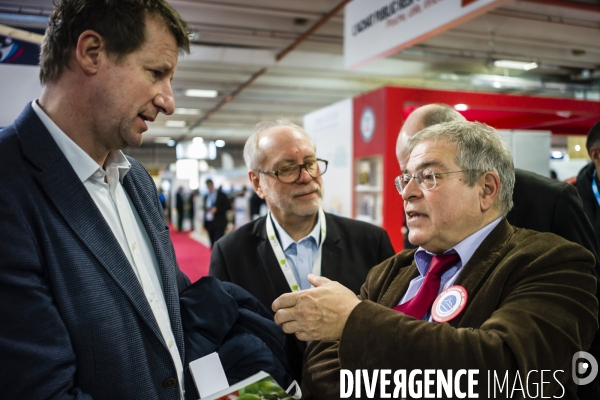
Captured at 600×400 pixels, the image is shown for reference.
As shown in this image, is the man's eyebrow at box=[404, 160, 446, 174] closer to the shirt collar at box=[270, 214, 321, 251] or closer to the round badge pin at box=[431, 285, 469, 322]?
the round badge pin at box=[431, 285, 469, 322]

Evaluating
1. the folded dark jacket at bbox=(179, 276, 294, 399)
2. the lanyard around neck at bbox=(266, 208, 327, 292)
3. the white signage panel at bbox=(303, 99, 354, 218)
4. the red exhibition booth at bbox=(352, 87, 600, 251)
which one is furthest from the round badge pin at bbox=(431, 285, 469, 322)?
the white signage panel at bbox=(303, 99, 354, 218)

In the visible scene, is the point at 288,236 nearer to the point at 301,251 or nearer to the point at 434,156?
the point at 301,251

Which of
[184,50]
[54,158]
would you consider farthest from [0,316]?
[184,50]

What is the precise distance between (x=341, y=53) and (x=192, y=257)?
551 centimetres

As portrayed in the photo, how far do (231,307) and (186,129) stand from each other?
20.1 meters

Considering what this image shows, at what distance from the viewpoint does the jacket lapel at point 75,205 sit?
112 cm

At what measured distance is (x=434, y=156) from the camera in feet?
5.10

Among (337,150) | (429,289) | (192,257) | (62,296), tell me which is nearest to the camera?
(62,296)

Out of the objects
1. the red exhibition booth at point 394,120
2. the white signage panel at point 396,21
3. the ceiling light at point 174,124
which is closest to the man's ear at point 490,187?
the white signage panel at point 396,21

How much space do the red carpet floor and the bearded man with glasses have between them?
5.37m

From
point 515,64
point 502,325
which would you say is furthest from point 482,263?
point 515,64

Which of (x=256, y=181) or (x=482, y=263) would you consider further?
(x=256, y=181)

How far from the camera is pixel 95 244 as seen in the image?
1.13 m

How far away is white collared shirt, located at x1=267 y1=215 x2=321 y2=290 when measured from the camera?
2.26m
